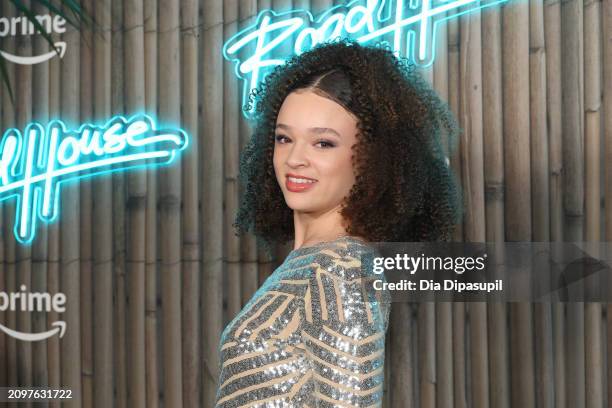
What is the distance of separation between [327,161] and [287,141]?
12 centimetres

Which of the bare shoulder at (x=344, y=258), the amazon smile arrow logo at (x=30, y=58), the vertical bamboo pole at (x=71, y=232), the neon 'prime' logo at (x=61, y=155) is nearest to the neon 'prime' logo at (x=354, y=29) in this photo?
the neon 'prime' logo at (x=61, y=155)

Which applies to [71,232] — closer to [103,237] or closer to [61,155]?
[103,237]

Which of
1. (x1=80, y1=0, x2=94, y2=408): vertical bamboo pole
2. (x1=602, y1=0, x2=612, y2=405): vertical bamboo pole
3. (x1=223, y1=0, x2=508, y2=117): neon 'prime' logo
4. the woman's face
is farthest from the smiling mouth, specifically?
(x1=80, y1=0, x2=94, y2=408): vertical bamboo pole

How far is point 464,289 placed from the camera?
8.73 feet

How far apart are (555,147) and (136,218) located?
5.42ft

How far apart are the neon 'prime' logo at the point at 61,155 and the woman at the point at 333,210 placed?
124cm

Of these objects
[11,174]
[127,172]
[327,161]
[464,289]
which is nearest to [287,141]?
[327,161]

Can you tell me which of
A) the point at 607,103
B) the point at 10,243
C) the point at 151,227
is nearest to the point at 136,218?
the point at 151,227

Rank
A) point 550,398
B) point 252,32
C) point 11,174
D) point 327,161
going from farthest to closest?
point 11,174
point 252,32
point 550,398
point 327,161

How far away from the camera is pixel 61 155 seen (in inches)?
128

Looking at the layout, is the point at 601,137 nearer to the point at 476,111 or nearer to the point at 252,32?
the point at 476,111

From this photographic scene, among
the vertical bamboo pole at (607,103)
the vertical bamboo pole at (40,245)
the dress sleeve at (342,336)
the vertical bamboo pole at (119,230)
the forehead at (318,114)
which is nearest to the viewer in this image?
the dress sleeve at (342,336)

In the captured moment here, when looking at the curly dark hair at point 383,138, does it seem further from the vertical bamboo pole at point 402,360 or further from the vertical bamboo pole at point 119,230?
the vertical bamboo pole at point 119,230

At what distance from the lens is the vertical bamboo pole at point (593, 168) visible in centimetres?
278
